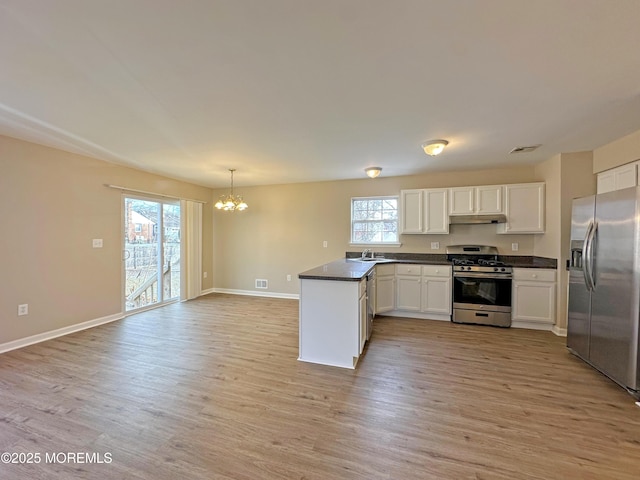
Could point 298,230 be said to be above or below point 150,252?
above

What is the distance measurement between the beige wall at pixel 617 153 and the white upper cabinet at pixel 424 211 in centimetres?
182

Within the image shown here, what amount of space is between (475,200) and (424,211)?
2.55 feet

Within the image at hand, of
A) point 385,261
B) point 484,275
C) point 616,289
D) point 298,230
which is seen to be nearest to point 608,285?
point 616,289

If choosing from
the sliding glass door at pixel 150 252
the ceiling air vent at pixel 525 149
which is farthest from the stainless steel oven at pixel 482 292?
the sliding glass door at pixel 150 252

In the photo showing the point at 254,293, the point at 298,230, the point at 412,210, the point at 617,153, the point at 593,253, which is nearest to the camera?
the point at 593,253

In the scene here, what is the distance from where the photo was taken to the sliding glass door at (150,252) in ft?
15.6

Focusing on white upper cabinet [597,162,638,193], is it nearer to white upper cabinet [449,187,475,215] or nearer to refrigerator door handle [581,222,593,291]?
refrigerator door handle [581,222,593,291]

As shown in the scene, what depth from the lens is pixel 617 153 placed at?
3.29 meters

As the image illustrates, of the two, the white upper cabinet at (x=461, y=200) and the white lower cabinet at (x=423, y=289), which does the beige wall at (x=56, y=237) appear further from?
the white upper cabinet at (x=461, y=200)

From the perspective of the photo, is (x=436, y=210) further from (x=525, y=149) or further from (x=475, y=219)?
(x=525, y=149)

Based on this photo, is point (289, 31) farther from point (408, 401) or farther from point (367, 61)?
point (408, 401)

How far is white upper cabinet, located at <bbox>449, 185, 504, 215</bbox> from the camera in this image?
4410mm

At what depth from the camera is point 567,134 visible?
3111 millimetres

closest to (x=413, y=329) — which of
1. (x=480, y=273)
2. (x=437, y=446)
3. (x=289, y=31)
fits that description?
(x=480, y=273)
